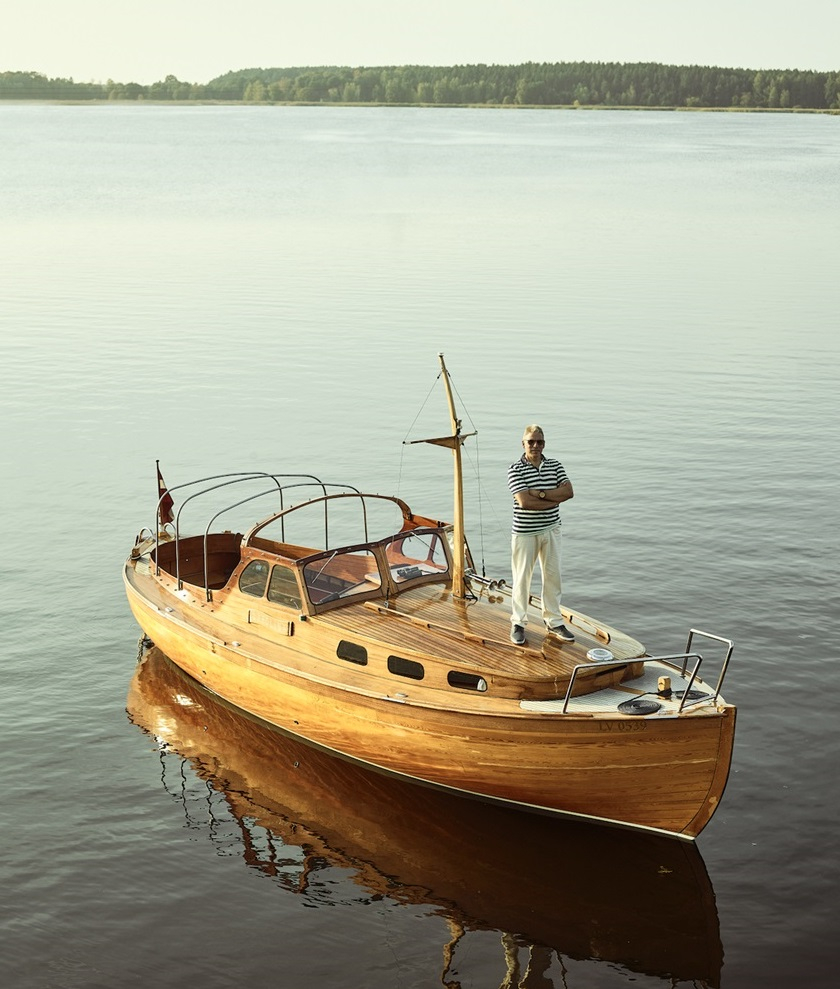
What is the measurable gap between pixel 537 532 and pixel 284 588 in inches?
152

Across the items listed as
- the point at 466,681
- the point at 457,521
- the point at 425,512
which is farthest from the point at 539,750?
the point at 425,512

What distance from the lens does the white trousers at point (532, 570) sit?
Answer: 16391 mm

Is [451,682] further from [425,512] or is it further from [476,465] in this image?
[476,465]

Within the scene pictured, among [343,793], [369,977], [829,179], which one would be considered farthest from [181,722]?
[829,179]

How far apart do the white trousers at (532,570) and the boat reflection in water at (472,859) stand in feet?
8.47

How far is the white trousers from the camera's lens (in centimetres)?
1639

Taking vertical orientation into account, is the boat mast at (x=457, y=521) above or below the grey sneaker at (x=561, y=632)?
above

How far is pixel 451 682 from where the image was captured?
15.9 metres

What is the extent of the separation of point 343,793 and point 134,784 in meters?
2.92

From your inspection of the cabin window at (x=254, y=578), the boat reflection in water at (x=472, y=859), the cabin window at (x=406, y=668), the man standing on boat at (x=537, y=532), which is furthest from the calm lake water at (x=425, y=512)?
the man standing on boat at (x=537, y=532)

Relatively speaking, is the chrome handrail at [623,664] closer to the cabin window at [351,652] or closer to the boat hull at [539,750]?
the boat hull at [539,750]

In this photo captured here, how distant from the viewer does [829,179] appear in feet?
361

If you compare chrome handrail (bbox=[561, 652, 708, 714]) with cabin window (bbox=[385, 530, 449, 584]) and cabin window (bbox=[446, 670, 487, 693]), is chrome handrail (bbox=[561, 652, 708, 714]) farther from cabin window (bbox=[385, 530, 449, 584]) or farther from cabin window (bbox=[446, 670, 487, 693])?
cabin window (bbox=[385, 530, 449, 584])

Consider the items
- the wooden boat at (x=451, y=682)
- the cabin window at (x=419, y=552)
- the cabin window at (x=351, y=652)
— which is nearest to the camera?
the wooden boat at (x=451, y=682)
